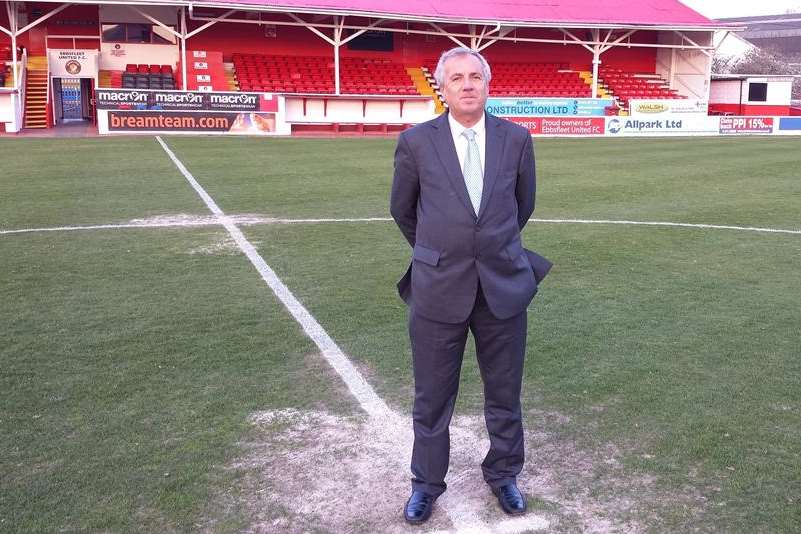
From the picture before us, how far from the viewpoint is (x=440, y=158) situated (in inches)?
135

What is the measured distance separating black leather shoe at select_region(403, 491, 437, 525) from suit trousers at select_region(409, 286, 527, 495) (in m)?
0.03

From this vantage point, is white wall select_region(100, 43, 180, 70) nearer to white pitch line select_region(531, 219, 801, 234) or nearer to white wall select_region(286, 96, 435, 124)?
white wall select_region(286, 96, 435, 124)

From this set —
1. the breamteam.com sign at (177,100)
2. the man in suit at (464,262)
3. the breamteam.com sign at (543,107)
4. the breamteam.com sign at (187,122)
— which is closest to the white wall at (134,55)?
the breamteam.com sign at (177,100)

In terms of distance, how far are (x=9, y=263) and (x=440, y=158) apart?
6449 mm

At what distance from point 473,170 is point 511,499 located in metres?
1.41

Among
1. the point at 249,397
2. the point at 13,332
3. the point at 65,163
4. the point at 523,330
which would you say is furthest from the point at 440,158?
the point at 65,163

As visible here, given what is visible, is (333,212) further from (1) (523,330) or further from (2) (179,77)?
(2) (179,77)

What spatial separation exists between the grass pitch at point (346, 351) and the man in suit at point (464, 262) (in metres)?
0.54

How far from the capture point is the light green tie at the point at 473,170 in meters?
3.45

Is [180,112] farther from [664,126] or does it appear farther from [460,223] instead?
[460,223]

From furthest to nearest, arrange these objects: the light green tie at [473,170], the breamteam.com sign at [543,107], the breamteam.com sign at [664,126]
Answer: the breamteam.com sign at [664,126] < the breamteam.com sign at [543,107] < the light green tie at [473,170]

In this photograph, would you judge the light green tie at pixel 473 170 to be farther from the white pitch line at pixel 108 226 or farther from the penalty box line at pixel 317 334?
the white pitch line at pixel 108 226

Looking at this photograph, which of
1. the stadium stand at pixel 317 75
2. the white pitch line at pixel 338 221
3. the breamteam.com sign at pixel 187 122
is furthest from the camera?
the stadium stand at pixel 317 75

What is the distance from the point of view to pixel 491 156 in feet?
11.3
